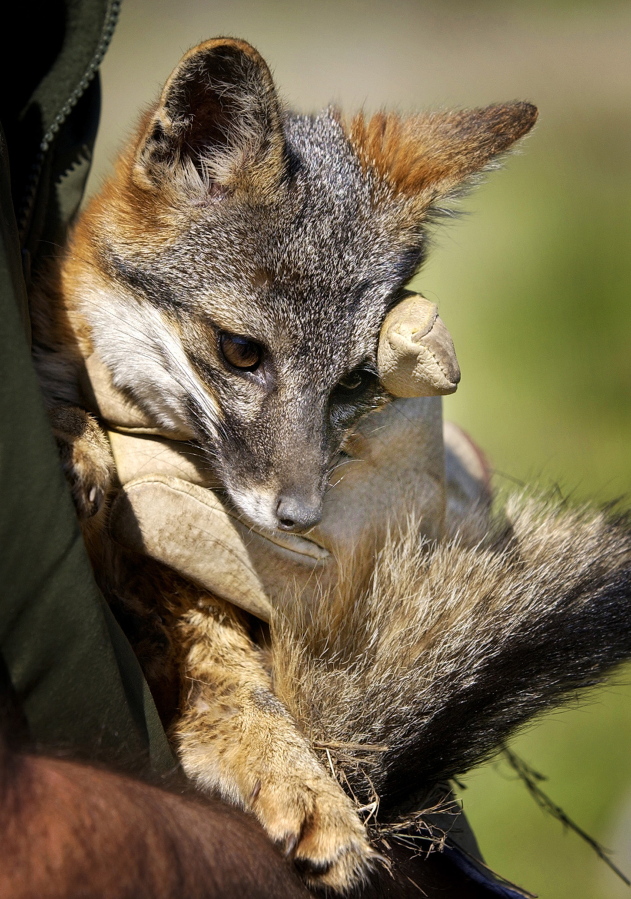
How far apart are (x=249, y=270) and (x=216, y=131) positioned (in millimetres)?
272

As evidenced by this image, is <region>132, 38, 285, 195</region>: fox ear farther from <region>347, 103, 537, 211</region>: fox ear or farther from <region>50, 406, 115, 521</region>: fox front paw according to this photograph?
<region>50, 406, 115, 521</region>: fox front paw

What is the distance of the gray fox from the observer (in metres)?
1.17

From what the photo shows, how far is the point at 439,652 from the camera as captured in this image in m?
1.12

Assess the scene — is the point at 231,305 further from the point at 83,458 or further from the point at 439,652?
the point at 439,652

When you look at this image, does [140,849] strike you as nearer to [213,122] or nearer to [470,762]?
[470,762]

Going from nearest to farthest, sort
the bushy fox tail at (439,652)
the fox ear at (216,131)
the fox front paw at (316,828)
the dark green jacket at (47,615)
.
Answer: the dark green jacket at (47,615) → the fox front paw at (316,828) → the bushy fox tail at (439,652) → the fox ear at (216,131)

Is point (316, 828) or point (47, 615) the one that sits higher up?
point (47, 615)

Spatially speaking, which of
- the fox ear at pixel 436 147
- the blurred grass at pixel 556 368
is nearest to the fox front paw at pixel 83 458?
the fox ear at pixel 436 147

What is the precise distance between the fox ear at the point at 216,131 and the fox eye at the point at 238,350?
278 millimetres

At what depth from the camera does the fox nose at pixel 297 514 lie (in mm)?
1136

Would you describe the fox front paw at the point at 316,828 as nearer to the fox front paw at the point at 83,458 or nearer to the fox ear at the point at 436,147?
the fox front paw at the point at 83,458

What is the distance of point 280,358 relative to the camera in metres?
1.28

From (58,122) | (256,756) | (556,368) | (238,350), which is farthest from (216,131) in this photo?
(556,368)

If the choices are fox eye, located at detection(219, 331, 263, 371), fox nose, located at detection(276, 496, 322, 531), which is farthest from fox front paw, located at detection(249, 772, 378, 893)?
fox eye, located at detection(219, 331, 263, 371)
